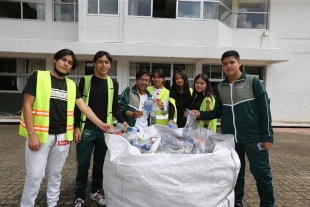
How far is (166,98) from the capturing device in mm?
3857

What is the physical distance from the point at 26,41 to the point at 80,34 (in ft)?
6.85

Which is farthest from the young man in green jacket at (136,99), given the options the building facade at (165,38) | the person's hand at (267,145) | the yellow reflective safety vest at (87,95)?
the building facade at (165,38)

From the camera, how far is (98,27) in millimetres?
10453

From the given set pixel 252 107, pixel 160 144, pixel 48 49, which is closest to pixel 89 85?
pixel 160 144

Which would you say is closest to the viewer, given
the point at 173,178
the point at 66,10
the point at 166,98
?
the point at 173,178

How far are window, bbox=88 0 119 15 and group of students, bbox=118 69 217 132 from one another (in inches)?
301

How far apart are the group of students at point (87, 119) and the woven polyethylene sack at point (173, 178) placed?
849 mm

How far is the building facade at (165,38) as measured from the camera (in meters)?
10.2

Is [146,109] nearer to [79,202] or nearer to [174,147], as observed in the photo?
[174,147]

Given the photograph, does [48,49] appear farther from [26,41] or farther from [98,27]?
[98,27]

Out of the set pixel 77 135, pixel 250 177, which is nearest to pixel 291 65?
pixel 250 177

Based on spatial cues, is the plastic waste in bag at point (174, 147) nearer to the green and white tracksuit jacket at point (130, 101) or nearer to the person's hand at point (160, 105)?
the person's hand at point (160, 105)

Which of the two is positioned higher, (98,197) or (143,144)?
(143,144)

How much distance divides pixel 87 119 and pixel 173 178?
4.95 feet
